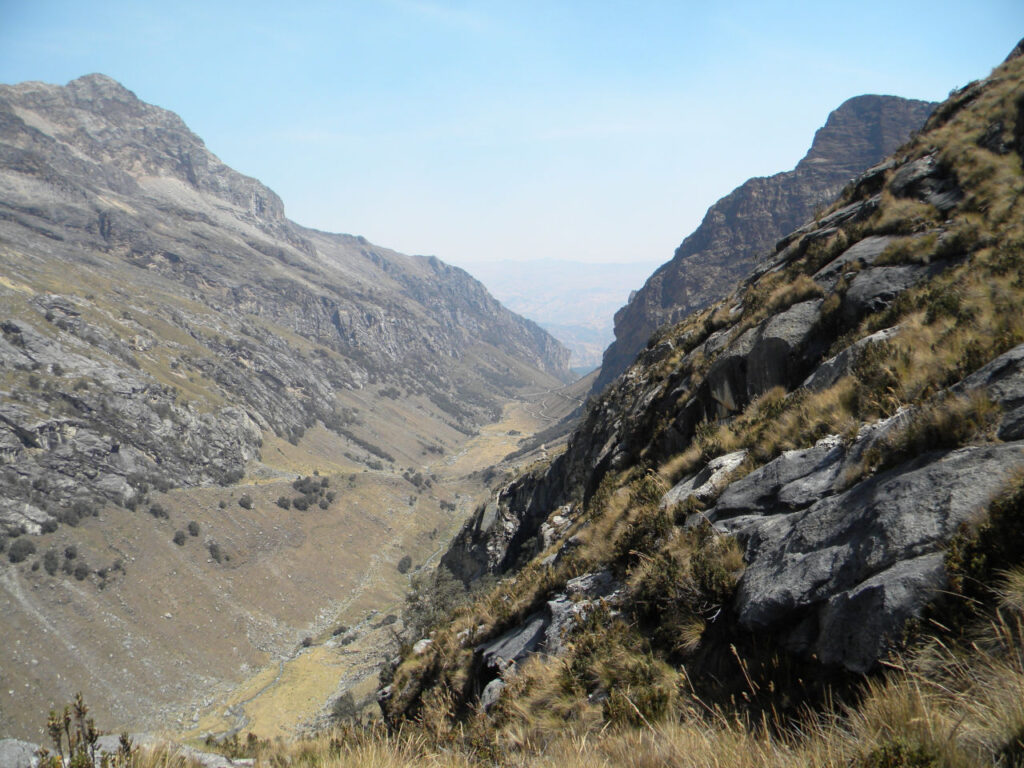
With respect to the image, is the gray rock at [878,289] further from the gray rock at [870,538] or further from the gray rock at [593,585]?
the gray rock at [593,585]

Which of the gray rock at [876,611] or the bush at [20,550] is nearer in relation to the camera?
the gray rock at [876,611]

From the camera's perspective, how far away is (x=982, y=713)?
8.87 ft

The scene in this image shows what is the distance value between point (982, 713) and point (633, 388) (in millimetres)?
20565

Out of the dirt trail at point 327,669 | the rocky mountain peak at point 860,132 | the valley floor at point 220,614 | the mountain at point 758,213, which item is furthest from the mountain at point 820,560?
the rocky mountain peak at point 860,132

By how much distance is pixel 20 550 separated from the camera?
2547 inches

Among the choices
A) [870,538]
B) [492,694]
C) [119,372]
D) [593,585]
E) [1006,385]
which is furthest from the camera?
[119,372]

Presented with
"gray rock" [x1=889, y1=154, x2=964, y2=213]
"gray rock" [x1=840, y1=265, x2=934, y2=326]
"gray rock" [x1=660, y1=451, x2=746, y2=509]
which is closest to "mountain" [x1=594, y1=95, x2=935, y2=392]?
"gray rock" [x1=889, y1=154, x2=964, y2=213]

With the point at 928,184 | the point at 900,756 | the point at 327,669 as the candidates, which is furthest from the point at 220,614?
the point at 928,184

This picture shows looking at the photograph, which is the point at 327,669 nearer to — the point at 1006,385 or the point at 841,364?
the point at 841,364

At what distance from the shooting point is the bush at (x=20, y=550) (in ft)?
209

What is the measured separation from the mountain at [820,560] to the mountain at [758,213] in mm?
145861

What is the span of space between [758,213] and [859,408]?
622ft

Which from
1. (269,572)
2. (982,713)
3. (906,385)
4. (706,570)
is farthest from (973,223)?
(269,572)

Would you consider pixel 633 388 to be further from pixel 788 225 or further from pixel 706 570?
pixel 788 225
